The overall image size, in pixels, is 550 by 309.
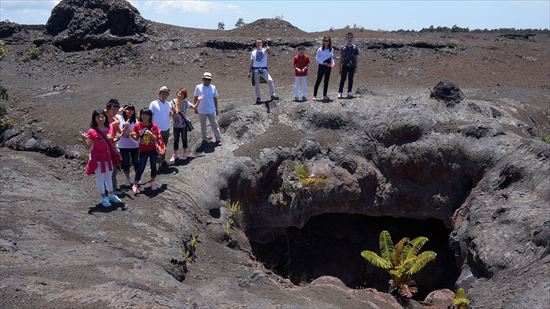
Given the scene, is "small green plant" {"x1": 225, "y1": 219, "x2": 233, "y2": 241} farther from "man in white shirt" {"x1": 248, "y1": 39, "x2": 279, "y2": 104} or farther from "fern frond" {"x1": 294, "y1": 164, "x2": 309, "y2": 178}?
"man in white shirt" {"x1": 248, "y1": 39, "x2": 279, "y2": 104}

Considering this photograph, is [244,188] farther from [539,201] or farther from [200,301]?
[539,201]

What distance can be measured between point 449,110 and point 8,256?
12.5 meters

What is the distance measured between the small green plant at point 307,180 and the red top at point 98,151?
20.2 ft

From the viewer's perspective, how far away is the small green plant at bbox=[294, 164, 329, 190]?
48.9 feet

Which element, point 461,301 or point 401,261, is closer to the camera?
point 461,301

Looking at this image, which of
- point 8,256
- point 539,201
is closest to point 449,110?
point 539,201

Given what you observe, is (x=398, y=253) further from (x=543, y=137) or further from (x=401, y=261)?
(x=543, y=137)

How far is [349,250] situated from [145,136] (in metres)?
8.63

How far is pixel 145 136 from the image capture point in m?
11.1

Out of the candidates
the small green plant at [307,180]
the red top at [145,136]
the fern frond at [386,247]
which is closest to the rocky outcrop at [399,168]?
the small green plant at [307,180]

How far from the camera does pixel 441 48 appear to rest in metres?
28.7

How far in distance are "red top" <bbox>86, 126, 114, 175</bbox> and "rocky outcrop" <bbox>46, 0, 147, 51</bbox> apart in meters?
18.8

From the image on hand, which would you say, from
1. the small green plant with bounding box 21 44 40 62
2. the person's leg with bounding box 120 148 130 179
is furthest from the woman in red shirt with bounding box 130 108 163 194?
the small green plant with bounding box 21 44 40 62

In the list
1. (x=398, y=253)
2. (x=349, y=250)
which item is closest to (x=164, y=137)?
(x=398, y=253)
